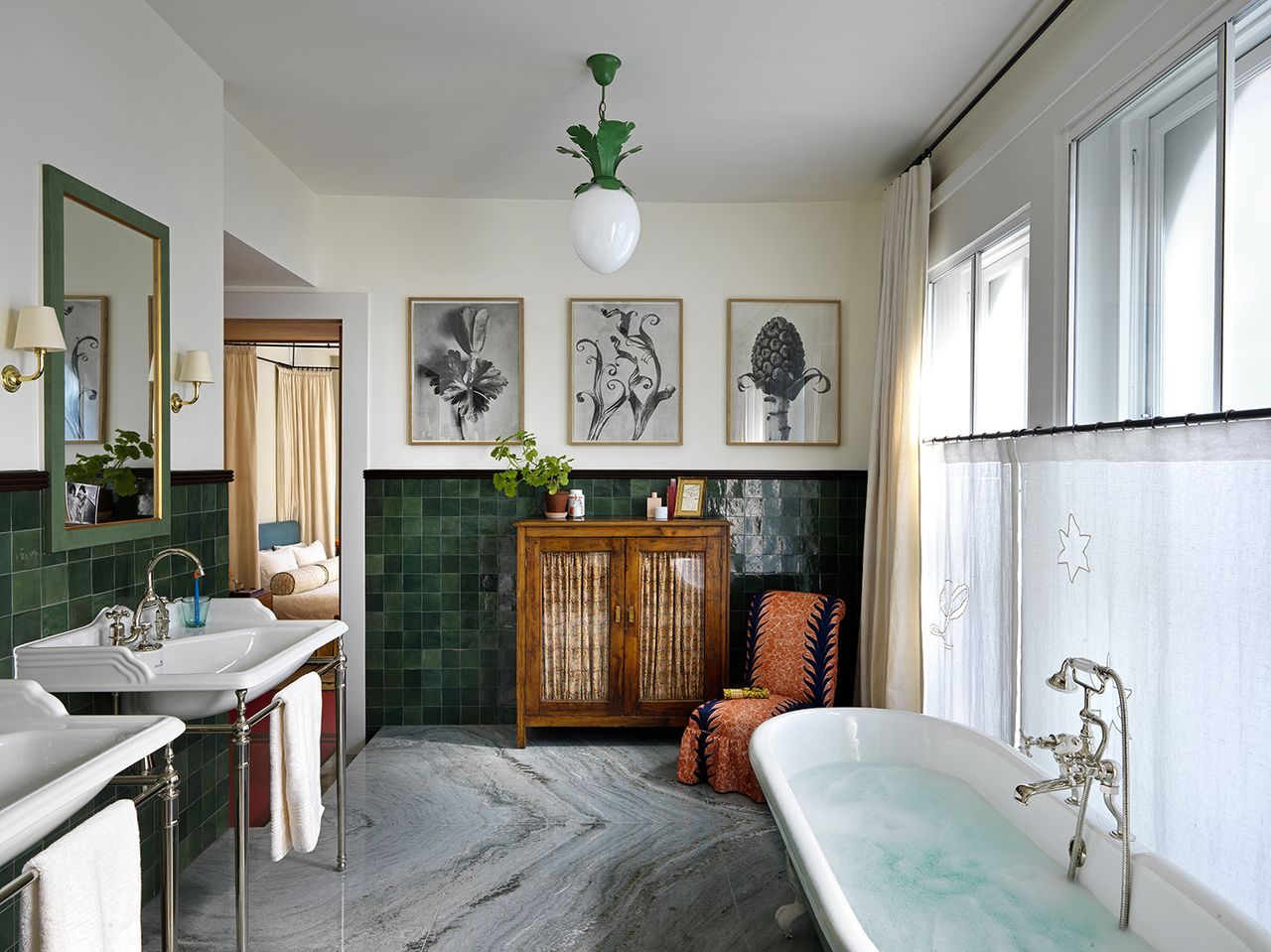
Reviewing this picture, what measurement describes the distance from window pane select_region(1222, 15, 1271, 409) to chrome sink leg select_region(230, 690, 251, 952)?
2.37m

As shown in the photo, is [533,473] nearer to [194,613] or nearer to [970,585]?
[194,613]

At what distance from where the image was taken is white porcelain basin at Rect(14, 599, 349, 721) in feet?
6.47

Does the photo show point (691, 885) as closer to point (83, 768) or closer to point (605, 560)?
point (605, 560)

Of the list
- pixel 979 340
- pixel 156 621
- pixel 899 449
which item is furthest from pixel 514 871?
pixel 979 340

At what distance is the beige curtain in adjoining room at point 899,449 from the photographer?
11.3 ft

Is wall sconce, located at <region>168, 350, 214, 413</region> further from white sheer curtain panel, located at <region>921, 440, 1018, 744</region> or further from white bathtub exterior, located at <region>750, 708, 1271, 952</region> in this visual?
white sheer curtain panel, located at <region>921, 440, 1018, 744</region>

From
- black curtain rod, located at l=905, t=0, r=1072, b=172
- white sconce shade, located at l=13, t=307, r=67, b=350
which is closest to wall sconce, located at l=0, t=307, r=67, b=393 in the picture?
white sconce shade, located at l=13, t=307, r=67, b=350

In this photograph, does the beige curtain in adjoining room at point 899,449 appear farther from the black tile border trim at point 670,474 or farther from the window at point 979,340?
the black tile border trim at point 670,474

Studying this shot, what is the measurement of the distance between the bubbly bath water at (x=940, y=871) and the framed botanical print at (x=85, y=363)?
230 cm

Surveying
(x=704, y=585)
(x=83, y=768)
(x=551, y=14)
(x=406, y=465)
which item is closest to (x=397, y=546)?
(x=406, y=465)

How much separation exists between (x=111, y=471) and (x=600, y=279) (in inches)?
102

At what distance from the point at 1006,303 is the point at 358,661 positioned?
Result: 347 cm

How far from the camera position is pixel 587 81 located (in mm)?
2988

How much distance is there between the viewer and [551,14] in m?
2.54
